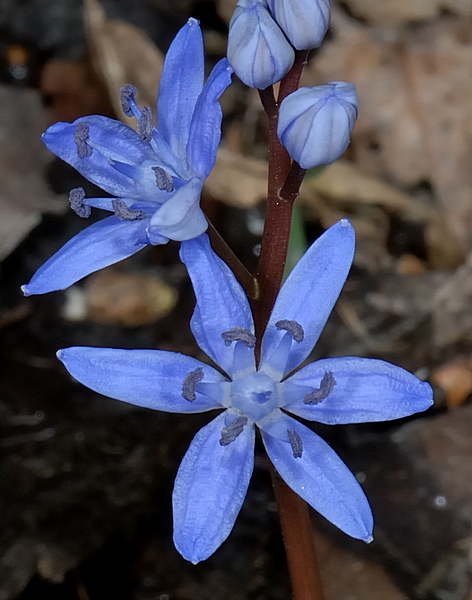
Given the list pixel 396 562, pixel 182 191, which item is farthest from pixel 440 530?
pixel 182 191

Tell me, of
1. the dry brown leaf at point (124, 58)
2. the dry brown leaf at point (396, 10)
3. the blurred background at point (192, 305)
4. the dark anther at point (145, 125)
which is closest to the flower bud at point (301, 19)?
the dark anther at point (145, 125)

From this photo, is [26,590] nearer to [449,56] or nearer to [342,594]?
[342,594]

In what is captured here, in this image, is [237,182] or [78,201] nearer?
[78,201]

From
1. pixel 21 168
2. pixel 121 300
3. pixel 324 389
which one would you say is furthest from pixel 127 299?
pixel 324 389

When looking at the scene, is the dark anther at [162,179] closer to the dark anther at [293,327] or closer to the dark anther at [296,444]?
the dark anther at [293,327]

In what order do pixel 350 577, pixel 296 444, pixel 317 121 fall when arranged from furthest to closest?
1. pixel 350 577
2. pixel 296 444
3. pixel 317 121

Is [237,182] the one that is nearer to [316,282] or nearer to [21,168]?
[21,168]
